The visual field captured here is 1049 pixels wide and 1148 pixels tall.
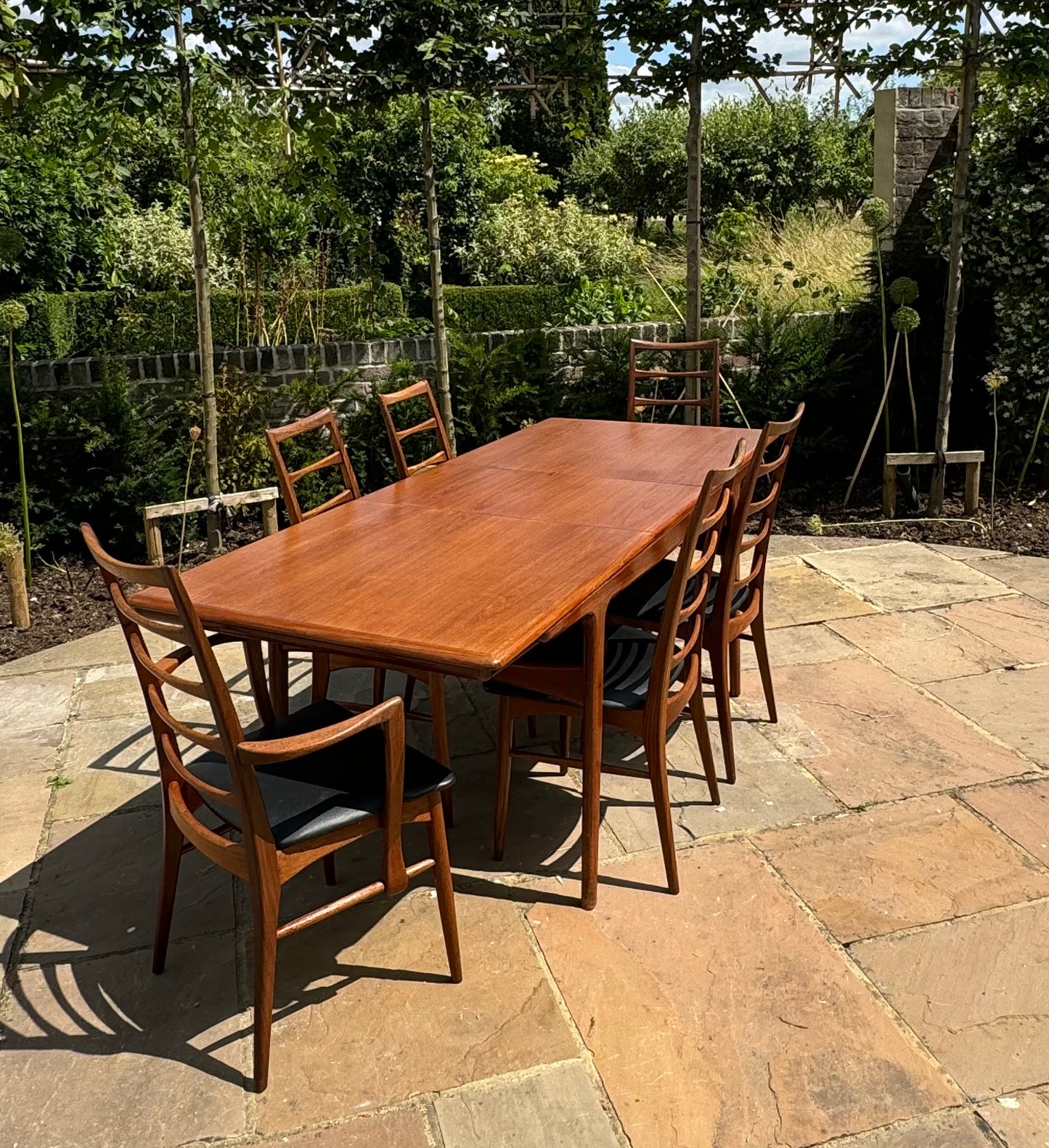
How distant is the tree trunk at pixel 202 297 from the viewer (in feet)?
14.1

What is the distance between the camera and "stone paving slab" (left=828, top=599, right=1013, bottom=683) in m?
3.62

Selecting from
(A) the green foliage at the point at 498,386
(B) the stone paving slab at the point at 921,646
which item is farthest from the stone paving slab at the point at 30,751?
(A) the green foliage at the point at 498,386

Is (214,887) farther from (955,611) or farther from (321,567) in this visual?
(955,611)

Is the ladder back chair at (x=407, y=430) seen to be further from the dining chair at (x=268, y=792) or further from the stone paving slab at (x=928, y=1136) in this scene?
the stone paving slab at (x=928, y=1136)

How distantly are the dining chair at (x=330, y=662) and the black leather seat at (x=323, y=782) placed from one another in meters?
0.16

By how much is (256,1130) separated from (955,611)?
3.26 metres

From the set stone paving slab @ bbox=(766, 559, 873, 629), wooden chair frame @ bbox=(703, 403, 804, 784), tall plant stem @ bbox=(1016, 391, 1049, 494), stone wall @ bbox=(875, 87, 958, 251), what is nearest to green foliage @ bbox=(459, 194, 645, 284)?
stone wall @ bbox=(875, 87, 958, 251)

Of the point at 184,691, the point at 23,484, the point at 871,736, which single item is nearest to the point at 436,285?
the point at 23,484

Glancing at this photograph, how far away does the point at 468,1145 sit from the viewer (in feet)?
5.85

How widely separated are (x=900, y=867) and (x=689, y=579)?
2.81 ft

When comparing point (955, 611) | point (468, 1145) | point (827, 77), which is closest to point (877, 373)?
point (827, 77)

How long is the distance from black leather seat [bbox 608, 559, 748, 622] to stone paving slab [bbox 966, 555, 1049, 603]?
1.85 m

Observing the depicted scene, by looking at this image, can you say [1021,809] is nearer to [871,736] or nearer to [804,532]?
[871,736]

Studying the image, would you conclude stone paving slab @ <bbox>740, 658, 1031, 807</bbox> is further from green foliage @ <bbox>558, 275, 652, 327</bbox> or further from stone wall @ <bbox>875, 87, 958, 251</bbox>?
stone wall @ <bbox>875, 87, 958, 251</bbox>
